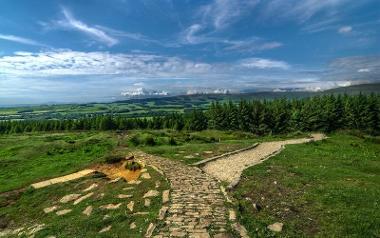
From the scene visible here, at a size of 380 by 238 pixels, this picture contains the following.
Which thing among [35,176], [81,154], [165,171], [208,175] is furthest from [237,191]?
[81,154]

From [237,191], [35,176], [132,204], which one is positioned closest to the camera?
[132,204]

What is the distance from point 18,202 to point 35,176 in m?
7.17

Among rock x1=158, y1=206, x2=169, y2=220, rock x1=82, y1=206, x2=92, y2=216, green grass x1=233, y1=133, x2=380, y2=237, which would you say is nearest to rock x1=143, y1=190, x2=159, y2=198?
rock x1=158, y1=206, x2=169, y2=220

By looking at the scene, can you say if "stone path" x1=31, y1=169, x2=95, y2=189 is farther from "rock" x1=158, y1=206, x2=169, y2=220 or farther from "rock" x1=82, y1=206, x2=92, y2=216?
"rock" x1=158, y1=206, x2=169, y2=220

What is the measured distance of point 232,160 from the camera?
34.5m

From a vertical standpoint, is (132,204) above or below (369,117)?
above

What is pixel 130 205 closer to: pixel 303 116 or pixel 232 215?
pixel 232 215

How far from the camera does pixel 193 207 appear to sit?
18.5 meters

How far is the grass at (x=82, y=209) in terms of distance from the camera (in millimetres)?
17141

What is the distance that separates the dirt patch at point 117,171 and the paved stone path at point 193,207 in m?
3.18

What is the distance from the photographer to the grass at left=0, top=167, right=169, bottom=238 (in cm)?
1714

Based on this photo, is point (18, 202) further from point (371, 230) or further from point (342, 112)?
point (342, 112)

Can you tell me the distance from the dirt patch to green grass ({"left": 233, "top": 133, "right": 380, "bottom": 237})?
982 cm

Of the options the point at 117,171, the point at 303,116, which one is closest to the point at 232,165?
the point at 117,171
